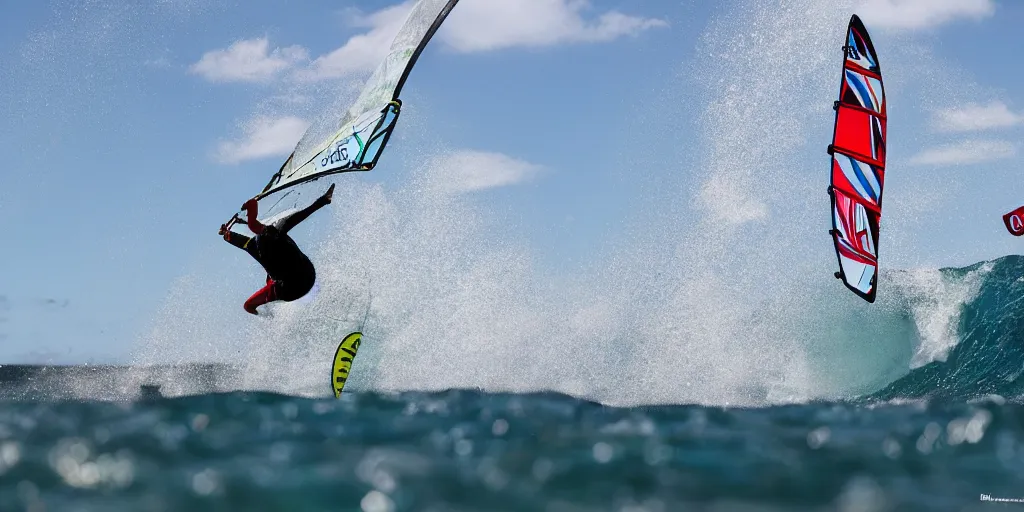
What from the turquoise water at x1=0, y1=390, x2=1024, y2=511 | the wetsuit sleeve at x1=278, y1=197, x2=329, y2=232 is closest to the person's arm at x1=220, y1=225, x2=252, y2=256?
the wetsuit sleeve at x1=278, y1=197, x2=329, y2=232

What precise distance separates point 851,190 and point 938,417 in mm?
3952

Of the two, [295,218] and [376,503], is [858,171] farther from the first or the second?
A: [376,503]

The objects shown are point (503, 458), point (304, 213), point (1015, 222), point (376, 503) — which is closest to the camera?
point (376, 503)

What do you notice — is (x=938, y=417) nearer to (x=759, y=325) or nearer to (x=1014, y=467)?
(x=1014, y=467)

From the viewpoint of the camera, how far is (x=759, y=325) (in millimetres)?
19609

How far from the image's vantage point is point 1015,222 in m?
15.5

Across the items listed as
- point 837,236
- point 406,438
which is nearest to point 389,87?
point 406,438

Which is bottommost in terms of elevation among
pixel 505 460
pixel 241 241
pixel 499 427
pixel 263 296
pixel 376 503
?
pixel 376 503

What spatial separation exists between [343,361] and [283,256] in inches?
126

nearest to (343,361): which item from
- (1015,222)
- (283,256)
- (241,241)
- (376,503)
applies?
(283,256)

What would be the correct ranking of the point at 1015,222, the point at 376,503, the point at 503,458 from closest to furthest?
the point at 376,503, the point at 503,458, the point at 1015,222

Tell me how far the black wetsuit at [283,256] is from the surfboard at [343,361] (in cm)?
253

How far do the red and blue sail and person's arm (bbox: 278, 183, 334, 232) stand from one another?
21.6 feet

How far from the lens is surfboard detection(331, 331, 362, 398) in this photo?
15328mm
